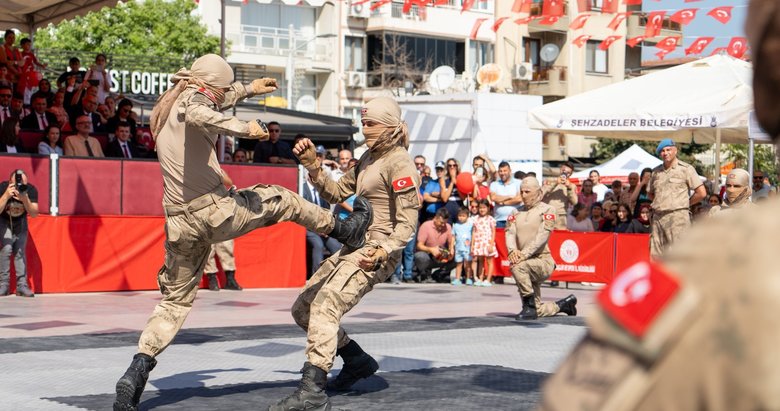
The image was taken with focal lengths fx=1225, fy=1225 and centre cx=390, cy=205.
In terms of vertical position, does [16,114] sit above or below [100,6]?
below

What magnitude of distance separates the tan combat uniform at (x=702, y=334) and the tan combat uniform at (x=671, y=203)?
11.7 metres

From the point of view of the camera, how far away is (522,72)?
5875 cm

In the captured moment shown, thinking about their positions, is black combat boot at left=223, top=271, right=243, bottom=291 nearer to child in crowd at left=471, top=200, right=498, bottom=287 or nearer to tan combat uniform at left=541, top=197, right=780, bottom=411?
child in crowd at left=471, top=200, right=498, bottom=287

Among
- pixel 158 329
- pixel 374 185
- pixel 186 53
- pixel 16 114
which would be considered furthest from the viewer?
pixel 186 53

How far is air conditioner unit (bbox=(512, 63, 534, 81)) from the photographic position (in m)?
58.7

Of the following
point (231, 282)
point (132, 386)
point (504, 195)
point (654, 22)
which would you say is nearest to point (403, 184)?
point (132, 386)

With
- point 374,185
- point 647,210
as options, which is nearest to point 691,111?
point 647,210

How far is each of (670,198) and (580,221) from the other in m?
7.11

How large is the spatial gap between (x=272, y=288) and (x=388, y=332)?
21.3 feet

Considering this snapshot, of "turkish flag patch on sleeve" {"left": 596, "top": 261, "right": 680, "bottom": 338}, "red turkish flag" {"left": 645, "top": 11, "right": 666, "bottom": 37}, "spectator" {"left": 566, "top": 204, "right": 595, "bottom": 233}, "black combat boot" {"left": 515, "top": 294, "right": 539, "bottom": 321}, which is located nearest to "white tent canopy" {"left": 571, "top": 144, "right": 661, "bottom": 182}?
"red turkish flag" {"left": 645, "top": 11, "right": 666, "bottom": 37}

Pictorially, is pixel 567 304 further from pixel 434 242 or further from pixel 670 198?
pixel 434 242

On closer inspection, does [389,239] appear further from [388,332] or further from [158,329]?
[388,332]

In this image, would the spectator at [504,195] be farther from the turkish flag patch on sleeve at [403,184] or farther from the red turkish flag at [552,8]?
the turkish flag patch on sleeve at [403,184]

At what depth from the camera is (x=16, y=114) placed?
1708 centimetres
